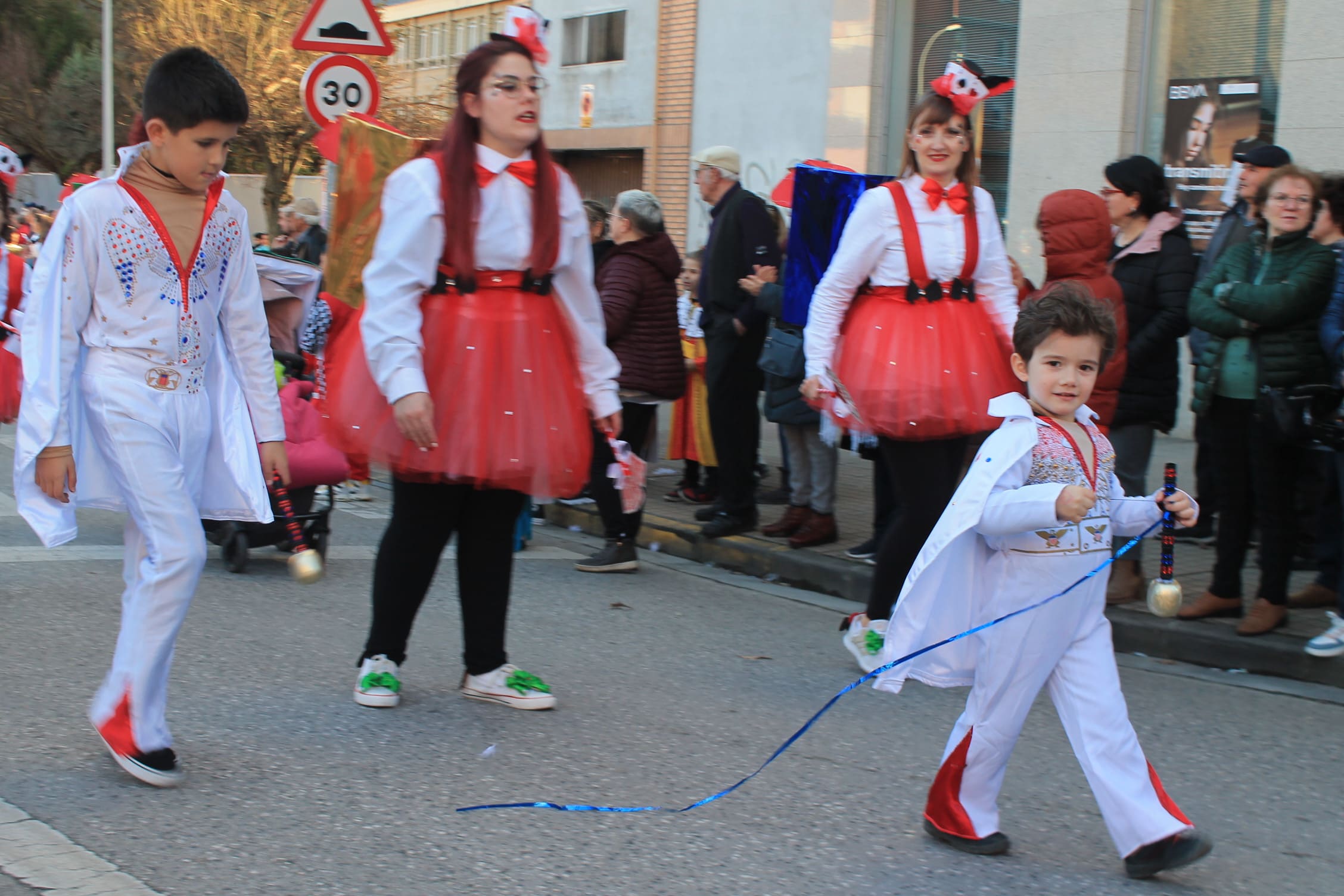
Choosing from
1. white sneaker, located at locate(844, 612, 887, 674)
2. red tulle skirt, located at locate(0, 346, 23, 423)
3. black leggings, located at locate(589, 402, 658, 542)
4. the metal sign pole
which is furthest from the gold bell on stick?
the metal sign pole

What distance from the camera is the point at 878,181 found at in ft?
22.3

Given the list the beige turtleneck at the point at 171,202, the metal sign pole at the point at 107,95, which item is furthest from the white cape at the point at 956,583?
the metal sign pole at the point at 107,95

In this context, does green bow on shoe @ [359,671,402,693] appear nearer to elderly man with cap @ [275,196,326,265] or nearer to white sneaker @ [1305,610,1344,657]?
white sneaker @ [1305,610,1344,657]

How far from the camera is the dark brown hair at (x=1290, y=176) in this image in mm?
5668

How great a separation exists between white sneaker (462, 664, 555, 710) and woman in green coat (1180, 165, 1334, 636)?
2.98 meters

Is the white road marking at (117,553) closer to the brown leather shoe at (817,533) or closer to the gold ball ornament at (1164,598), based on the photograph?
the brown leather shoe at (817,533)

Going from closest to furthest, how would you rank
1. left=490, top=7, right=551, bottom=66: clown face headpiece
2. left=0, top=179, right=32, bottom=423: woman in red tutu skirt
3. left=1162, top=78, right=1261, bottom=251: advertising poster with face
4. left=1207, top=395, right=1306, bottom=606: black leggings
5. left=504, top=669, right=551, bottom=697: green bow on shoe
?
1. left=490, top=7, right=551, bottom=66: clown face headpiece
2. left=504, top=669, right=551, bottom=697: green bow on shoe
3. left=1207, top=395, right=1306, bottom=606: black leggings
4. left=0, top=179, right=32, bottom=423: woman in red tutu skirt
5. left=1162, top=78, right=1261, bottom=251: advertising poster with face

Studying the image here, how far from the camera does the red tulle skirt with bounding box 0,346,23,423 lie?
6973 millimetres

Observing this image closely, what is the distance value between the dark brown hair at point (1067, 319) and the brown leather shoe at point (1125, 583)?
10.2 ft

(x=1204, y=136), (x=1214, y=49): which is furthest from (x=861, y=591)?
(x=1214, y=49)

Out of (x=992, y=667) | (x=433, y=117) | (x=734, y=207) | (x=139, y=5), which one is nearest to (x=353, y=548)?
(x=734, y=207)

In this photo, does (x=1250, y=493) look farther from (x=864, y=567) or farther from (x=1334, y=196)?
(x=864, y=567)

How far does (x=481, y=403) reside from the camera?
4434 millimetres

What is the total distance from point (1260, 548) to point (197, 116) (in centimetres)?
452
